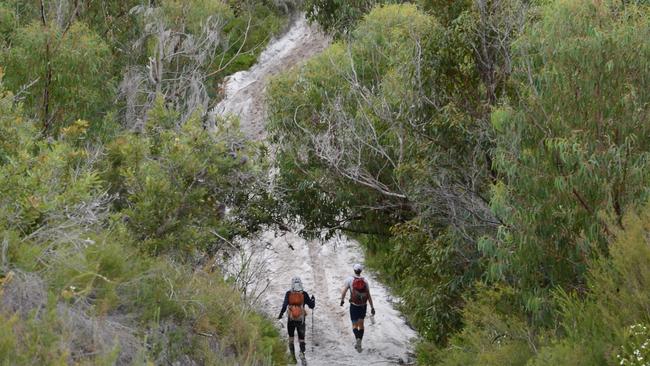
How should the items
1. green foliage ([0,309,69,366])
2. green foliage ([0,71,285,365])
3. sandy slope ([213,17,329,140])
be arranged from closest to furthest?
green foliage ([0,309,69,366]), green foliage ([0,71,285,365]), sandy slope ([213,17,329,140])

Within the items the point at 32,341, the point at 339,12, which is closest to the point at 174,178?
the point at 32,341

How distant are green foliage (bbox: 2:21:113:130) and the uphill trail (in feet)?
10.2

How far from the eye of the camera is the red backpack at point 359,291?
56.0 feet

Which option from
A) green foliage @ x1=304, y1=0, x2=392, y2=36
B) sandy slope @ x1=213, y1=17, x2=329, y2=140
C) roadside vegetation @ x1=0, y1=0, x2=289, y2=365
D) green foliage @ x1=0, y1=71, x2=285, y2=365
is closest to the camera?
green foliage @ x1=0, y1=71, x2=285, y2=365

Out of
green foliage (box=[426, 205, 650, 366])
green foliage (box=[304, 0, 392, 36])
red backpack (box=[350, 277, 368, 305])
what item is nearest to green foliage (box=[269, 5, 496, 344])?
red backpack (box=[350, 277, 368, 305])

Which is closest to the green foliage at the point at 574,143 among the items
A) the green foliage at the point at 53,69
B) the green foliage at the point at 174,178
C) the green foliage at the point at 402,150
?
the green foliage at the point at 402,150

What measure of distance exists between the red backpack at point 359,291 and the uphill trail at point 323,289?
1193 millimetres

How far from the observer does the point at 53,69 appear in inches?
723

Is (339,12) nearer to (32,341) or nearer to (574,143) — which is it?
(574,143)

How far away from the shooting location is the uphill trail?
714 inches

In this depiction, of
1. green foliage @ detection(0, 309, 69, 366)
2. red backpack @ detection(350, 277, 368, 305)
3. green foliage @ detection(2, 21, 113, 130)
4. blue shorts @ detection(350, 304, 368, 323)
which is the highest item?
green foliage @ detection(2, 21, 113, 130)

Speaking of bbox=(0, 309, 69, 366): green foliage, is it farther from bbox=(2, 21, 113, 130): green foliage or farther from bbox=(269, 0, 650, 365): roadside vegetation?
bbox=(2, 21, 113, 130): green foliage

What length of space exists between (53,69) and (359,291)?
7091 mm

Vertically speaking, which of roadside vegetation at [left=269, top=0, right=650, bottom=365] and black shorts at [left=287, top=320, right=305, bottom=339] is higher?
roadside vegetation at [left=269, top=0, right=650, bottom=365]
